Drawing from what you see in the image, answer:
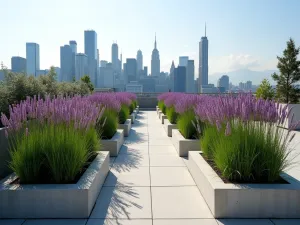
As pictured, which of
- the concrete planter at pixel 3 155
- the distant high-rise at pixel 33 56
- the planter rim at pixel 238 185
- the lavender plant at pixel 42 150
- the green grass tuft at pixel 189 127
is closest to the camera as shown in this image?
the planter rim at pixel 238 185

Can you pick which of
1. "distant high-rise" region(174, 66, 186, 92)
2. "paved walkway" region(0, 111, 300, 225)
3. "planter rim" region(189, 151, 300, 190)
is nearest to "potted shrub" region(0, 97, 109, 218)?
"paved walkway" region(0, 111, 300, 225)

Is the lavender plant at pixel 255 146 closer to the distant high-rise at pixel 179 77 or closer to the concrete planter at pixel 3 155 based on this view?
the concrete planter at pixel 3 155

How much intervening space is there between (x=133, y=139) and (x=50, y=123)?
4279 millimetres

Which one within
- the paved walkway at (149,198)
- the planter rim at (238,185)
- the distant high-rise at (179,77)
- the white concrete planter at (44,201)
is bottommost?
the paved walkway at (149,198)

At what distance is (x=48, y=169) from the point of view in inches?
127

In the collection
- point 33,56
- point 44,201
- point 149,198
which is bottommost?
point 149,198

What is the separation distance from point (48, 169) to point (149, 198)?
118 centimetres

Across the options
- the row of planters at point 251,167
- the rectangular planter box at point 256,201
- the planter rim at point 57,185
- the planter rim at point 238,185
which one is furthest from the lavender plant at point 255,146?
the planter rim at point 57,185

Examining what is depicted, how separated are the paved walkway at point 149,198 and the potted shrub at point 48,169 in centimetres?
13

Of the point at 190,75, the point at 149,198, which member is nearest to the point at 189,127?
the point at 149,198

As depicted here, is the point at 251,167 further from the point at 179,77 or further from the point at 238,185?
the point at 179,77

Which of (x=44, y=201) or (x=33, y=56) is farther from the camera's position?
(x=33, y=56)

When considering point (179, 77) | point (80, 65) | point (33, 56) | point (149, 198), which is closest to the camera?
point (149, 198)

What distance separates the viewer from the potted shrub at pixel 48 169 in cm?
287
